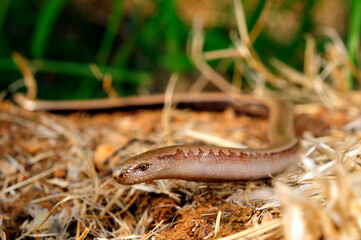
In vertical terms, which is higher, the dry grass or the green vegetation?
the green vegetation

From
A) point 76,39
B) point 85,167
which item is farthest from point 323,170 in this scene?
point 76,39

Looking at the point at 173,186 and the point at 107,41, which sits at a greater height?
the point at 107,41

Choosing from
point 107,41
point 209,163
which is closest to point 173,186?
point 209,163

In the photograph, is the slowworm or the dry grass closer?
the dry grass

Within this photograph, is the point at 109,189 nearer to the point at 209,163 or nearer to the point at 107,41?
the point at 209,163

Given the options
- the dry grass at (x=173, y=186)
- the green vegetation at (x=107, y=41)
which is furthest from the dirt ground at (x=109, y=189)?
the green vegetation at (x=107, y=41)

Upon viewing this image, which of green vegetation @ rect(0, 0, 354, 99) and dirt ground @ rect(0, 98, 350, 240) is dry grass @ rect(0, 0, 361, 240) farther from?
green vegetation @ rect(0, 0, 354, 99)

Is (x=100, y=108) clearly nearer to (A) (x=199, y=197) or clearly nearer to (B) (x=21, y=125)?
(B) (x=21, y=125)

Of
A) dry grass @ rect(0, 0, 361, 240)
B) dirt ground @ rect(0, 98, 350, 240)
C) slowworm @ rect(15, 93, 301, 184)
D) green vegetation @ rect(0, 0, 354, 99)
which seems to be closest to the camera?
dry grass @ rect(0, 0, 361, 240)

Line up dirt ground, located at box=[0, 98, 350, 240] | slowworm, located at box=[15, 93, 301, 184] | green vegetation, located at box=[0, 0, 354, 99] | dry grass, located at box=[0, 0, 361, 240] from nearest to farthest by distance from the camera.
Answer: dry grass, located at box=[0, 0, 361, 240] → dirt ground, located at box=[0, 98, 350, 240] → slowworm, located at box=[15, 93, 301, 184] → green vegetation, located at box=[0, 0, 354, 99]

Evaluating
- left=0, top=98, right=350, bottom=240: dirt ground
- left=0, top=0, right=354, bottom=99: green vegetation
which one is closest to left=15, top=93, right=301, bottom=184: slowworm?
left=0, top=98, right=350, bottom=240: dirt ground

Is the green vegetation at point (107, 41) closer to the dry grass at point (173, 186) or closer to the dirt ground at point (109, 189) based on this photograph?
the dry grass at point (173, 186)
